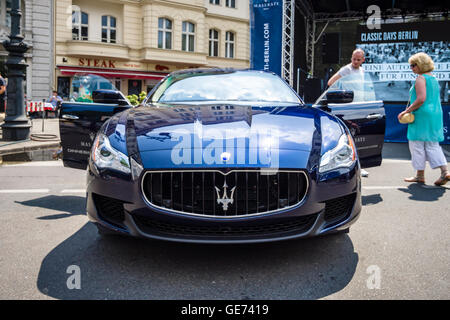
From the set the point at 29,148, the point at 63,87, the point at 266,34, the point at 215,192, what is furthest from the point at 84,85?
the point at 63,87

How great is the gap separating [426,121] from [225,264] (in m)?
4.04

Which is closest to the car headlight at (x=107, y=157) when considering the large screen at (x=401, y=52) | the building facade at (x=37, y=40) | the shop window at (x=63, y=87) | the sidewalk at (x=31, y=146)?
the sidewalk at (x=31, y=146)

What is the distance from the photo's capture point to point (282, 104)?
12.0 feet

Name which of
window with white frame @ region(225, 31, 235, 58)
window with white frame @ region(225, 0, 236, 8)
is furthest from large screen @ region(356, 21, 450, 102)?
window with white frame @ region(225, 0, 236, 8)

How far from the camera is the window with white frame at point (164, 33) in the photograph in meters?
25.8

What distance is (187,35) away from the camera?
1051 inches

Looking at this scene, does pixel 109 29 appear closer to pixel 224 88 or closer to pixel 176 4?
pixel 176 4

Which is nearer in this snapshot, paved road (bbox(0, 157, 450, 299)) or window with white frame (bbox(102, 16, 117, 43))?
paved road (bbox(0, 157, 450, 299))

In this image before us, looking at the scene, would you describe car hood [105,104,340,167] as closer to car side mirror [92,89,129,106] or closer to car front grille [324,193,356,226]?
car front grille [324,193,356,226]

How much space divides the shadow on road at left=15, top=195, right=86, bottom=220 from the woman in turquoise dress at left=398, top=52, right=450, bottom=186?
3.94 m

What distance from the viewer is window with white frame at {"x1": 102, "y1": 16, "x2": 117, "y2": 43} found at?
25.3 metres

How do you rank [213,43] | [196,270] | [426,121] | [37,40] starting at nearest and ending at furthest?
[196,270]
[426,121]
[37,40]
[213,43]
